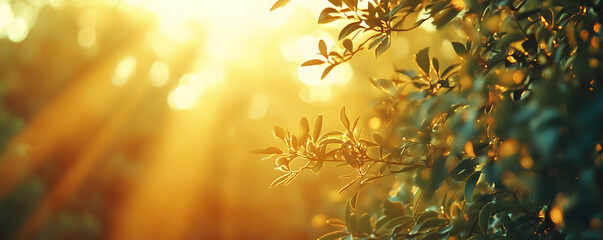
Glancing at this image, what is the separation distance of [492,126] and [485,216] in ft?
1.13

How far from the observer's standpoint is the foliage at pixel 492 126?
2.86 feet

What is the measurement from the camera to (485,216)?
1646 millimetres

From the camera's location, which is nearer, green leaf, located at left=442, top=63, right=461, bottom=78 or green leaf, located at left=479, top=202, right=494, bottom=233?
green leaf, located at left=479, top=202, right=494, bottom=233

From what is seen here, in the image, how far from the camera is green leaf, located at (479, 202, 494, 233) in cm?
163

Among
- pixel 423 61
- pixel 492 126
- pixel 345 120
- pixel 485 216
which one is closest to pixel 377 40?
pixel 423 61

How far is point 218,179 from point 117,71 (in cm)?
276

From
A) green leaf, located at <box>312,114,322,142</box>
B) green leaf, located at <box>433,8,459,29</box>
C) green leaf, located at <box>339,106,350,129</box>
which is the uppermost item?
green leaf, located at <box>312,114,322,142</box>

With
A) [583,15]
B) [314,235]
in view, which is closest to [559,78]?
[583,15]

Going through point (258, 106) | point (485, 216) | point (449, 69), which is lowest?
point (485, 216)

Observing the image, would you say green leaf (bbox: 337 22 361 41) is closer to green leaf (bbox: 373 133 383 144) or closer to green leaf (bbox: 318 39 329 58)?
green leaf (bbox: 318 39 329 58)

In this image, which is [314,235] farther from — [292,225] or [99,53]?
[99,53]

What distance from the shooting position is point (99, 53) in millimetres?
10602

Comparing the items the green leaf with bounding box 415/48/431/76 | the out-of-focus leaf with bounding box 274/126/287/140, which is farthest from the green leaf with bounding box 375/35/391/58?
the out-of-focus leaf with bounding box 274/126/287/140

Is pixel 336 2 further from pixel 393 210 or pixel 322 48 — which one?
pixel 393 210
